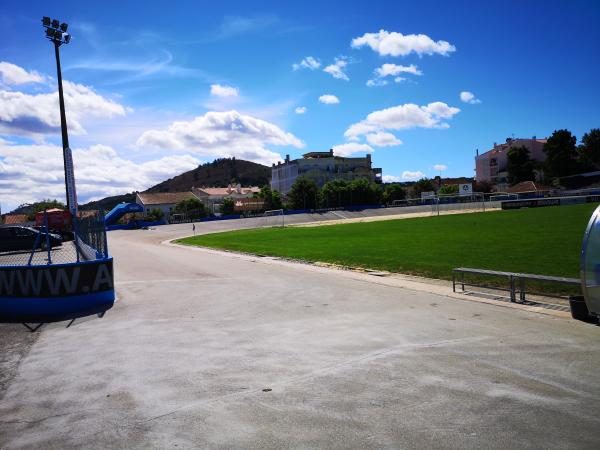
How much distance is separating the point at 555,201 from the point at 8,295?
7217 centimetres

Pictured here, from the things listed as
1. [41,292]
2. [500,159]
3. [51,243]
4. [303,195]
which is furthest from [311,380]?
[500,159]

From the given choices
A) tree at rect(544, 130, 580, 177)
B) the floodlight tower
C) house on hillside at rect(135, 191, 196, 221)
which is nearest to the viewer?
the floodlight tower

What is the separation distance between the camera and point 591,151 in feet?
375

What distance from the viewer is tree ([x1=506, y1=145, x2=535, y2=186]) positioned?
121 meters

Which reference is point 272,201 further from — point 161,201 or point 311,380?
point 311,380

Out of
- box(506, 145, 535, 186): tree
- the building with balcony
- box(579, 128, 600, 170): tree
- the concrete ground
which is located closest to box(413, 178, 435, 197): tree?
the building with balcony

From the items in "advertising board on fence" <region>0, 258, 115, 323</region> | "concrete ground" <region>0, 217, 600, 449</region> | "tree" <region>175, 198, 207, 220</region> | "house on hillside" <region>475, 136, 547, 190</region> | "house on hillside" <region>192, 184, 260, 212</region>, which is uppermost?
"house on hillside" <region>475, 136, 547, 190</region>

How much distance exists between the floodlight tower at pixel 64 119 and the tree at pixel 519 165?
4388 inches

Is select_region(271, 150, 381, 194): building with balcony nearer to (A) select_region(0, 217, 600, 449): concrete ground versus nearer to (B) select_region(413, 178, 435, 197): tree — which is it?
(B) select_region(413, 178, 435, 197): tree

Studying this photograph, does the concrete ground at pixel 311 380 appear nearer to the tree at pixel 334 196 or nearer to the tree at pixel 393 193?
the tree at pixel 334 196

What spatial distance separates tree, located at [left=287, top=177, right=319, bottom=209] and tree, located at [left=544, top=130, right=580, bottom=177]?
57.2 m

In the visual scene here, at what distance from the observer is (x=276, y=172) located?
154000mm

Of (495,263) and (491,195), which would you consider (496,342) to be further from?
(491,195)

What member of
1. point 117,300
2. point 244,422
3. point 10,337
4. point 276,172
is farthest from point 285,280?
point 276,172
